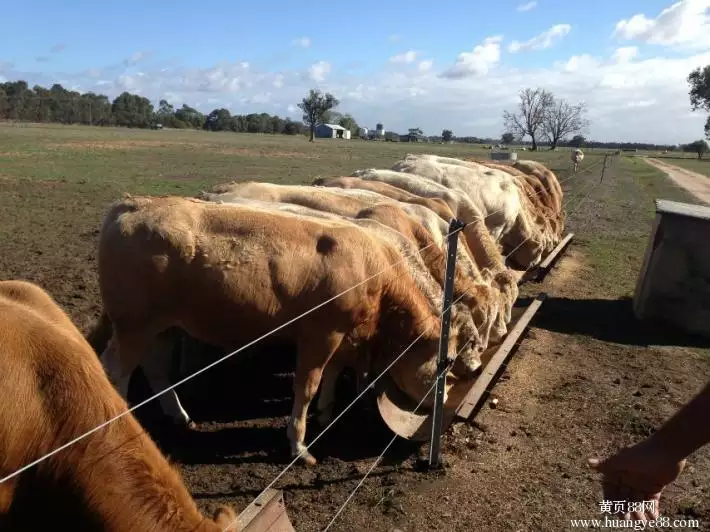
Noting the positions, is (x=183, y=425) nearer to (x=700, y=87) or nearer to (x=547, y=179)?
(x=547, y=179)

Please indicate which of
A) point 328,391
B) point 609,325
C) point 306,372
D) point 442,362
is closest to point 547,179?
point 609,325

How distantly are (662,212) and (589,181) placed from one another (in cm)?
2654

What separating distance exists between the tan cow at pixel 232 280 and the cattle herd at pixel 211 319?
0.01 metres

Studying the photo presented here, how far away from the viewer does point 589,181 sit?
111 feet

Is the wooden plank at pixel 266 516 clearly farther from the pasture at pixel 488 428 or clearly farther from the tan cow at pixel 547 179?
the tan cow at pixel 547 179

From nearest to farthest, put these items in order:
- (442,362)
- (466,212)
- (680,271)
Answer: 1. (442,362)
2. (680,271)
3. (466,212)

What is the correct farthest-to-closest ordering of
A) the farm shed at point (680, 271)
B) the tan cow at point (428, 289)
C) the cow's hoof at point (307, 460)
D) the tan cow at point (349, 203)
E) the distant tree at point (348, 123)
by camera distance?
the distant tree at point (348, 123) < the farm shed at point (680, 271) < the tan cow at point (349, 203) < the tan cow at point (428, 289) < the cow's hoof at point (307, 460)

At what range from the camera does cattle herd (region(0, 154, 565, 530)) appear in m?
2.62

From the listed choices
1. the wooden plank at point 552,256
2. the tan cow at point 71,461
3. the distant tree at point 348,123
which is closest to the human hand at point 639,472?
the tan cow at point 71,461

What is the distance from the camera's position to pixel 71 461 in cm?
260

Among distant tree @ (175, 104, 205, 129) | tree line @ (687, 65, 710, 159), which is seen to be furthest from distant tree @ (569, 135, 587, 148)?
distant tree @ (175, 104, 205, 129)

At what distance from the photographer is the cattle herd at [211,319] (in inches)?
103

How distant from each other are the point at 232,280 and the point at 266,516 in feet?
7.30

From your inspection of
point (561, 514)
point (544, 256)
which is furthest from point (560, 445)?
point (544, 256)
